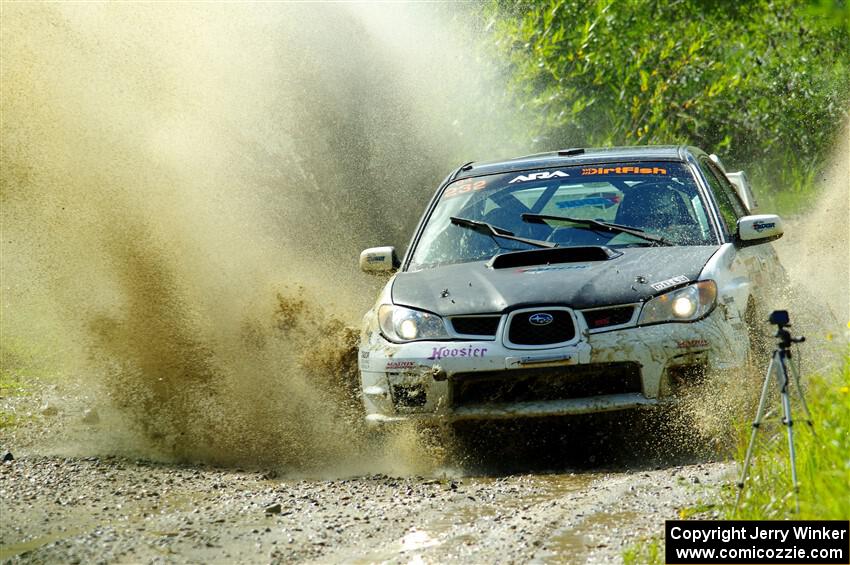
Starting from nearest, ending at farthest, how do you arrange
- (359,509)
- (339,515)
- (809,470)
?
(809,470)
(339,515)
(359,509)

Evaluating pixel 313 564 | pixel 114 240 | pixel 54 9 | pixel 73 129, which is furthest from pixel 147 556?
pixel 54 9

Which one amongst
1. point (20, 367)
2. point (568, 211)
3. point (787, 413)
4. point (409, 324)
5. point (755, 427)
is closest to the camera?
point (787, 413)

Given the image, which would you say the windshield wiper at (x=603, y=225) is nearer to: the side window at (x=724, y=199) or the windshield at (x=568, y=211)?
the windshield at (x=568, y=211)

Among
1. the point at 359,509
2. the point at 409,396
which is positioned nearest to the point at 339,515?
the point at 359,509

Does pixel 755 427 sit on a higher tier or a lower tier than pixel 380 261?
lower

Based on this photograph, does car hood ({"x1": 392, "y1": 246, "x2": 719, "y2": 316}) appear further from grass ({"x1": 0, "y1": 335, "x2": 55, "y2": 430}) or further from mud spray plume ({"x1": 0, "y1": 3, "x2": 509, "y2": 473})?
grass ({"x1": 0, "y1": 335, "x2": 55, "y2": 430})

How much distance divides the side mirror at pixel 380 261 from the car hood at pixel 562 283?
0.59 m

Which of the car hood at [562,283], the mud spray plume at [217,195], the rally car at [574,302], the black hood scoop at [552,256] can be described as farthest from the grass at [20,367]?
the black hood scoop at [552,256]

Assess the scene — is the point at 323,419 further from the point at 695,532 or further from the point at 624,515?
the point at 695,532

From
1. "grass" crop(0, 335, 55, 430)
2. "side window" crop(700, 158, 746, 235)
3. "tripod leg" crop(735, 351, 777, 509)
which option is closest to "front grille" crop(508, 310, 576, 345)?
"side window" crop(700, 158, 746, 235)

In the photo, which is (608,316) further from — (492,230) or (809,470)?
(809,470)

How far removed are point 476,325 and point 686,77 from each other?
11.5 meters

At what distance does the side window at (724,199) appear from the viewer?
24.8 ft

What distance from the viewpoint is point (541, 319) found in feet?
21.0
